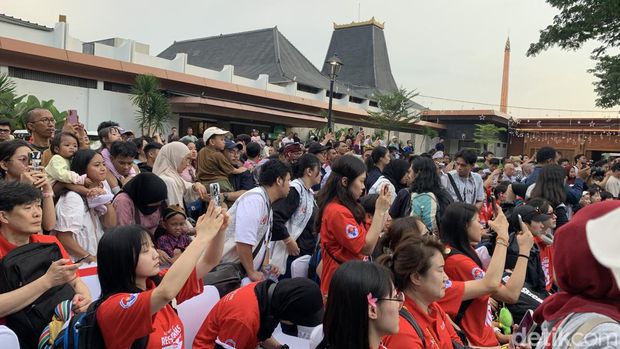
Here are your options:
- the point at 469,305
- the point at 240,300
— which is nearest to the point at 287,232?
the point at 240,300

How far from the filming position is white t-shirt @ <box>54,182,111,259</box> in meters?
2.66

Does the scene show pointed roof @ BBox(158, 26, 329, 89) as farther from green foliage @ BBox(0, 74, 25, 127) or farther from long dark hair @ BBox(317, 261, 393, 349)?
long dark hair @ BBox(317, 261, 393, 349)

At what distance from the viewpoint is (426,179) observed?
382cm

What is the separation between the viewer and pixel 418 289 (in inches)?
80.0

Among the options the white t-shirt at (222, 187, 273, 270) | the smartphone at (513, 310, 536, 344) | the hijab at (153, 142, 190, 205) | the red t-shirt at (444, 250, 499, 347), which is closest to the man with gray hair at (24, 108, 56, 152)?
the hijab at (153, 142, 190, 205)

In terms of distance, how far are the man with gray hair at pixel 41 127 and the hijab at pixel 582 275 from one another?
13.5 feet

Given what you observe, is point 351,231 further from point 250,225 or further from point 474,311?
point 474,311

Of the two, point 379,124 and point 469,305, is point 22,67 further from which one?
point 379,124

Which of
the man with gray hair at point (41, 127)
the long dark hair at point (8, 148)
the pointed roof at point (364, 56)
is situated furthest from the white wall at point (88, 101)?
the pointed roof at point (364, 56)

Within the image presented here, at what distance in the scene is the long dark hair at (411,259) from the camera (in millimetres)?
2031

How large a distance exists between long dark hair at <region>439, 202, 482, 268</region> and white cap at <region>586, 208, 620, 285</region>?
1.51m

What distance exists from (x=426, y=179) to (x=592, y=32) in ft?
28.9

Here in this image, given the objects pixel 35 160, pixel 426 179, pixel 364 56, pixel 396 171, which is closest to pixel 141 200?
pixel 35 160

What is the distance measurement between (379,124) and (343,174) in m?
21.2
